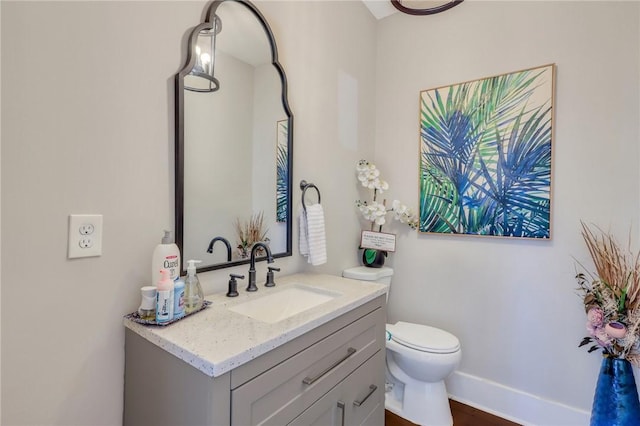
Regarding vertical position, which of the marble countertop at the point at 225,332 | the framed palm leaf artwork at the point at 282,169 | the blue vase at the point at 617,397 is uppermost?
the framed palm leaf artwork at the point at 282,169

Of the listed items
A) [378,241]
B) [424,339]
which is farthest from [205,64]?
[424,339]

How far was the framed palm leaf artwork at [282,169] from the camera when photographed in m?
1.55

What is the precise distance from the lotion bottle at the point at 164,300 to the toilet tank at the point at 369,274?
4.04 feet

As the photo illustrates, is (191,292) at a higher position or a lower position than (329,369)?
higher

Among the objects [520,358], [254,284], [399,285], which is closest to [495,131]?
[399,285]

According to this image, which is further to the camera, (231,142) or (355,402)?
(231,142)

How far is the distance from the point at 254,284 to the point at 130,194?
588 mm

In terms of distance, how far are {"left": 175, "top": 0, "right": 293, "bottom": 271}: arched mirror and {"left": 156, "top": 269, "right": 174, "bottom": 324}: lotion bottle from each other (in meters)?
0.24

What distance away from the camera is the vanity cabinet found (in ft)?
2.49

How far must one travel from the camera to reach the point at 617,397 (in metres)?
1.39

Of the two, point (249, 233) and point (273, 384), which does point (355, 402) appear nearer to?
point (273, 384)

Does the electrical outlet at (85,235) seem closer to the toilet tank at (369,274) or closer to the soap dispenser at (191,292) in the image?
Answer: the soap dispenser at (191,292)

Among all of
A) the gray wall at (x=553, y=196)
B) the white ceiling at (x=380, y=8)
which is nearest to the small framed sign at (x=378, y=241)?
the gray wall at (x=553, y=196)

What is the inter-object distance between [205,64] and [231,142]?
12.1 inches
